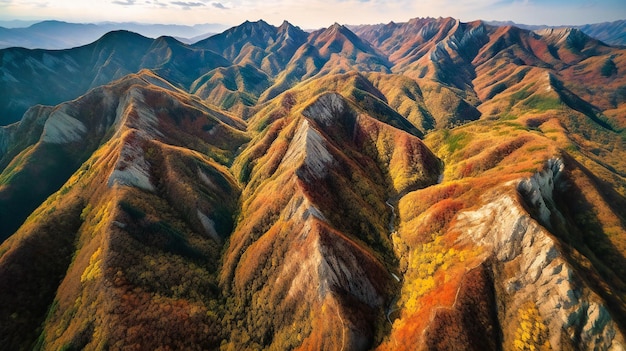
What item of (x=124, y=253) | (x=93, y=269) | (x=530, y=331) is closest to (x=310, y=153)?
(x=124, y=253)

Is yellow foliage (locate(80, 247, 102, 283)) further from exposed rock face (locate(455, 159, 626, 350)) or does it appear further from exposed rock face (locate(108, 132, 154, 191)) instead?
exposed rock face (locate(455, 159, 626, 350))

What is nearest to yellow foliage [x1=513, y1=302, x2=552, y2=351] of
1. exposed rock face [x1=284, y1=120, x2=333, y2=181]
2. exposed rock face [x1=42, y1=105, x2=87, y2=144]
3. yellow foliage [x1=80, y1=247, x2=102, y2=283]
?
exposed rock face [x1=284, y1=120, x2=333, y2=181]

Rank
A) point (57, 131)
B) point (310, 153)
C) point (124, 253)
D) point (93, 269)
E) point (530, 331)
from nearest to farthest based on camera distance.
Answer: point (530, 331) < point (93, 269) < point (124, 253) < point (310, 153) < point (57, 131)

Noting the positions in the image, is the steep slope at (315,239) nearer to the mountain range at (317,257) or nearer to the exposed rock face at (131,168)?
the mountain range at (317,257)

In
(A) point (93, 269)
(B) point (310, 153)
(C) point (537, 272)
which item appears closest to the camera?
(C) point (537, 272)

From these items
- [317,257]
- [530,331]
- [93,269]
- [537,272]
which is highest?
[537,272]

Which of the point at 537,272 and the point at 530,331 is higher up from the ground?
the point at 537,272

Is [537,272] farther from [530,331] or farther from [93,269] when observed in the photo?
[93,269]

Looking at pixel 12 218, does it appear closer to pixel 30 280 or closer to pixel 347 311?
pixel 30 280

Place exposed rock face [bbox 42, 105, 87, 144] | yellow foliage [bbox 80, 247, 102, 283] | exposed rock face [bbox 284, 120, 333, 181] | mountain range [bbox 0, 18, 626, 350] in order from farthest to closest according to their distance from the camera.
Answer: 1. exposed rock face [bbox 42, 105, 87, 144]
2. exposed rock face [bbox 284, 120, 333, 181]
3. yellow foliage [bbox 80, 247, 102, 283]
4. mountain range [bbox 0, 18, 626, 350]

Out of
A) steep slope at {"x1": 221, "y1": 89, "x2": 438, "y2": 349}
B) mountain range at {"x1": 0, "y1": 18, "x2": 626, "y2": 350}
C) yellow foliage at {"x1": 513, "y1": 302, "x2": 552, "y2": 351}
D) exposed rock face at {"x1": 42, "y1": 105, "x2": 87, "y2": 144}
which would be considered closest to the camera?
yellow foliage at {"x1": 513, "y1": 302, "x2": 552, "y2": 351}
